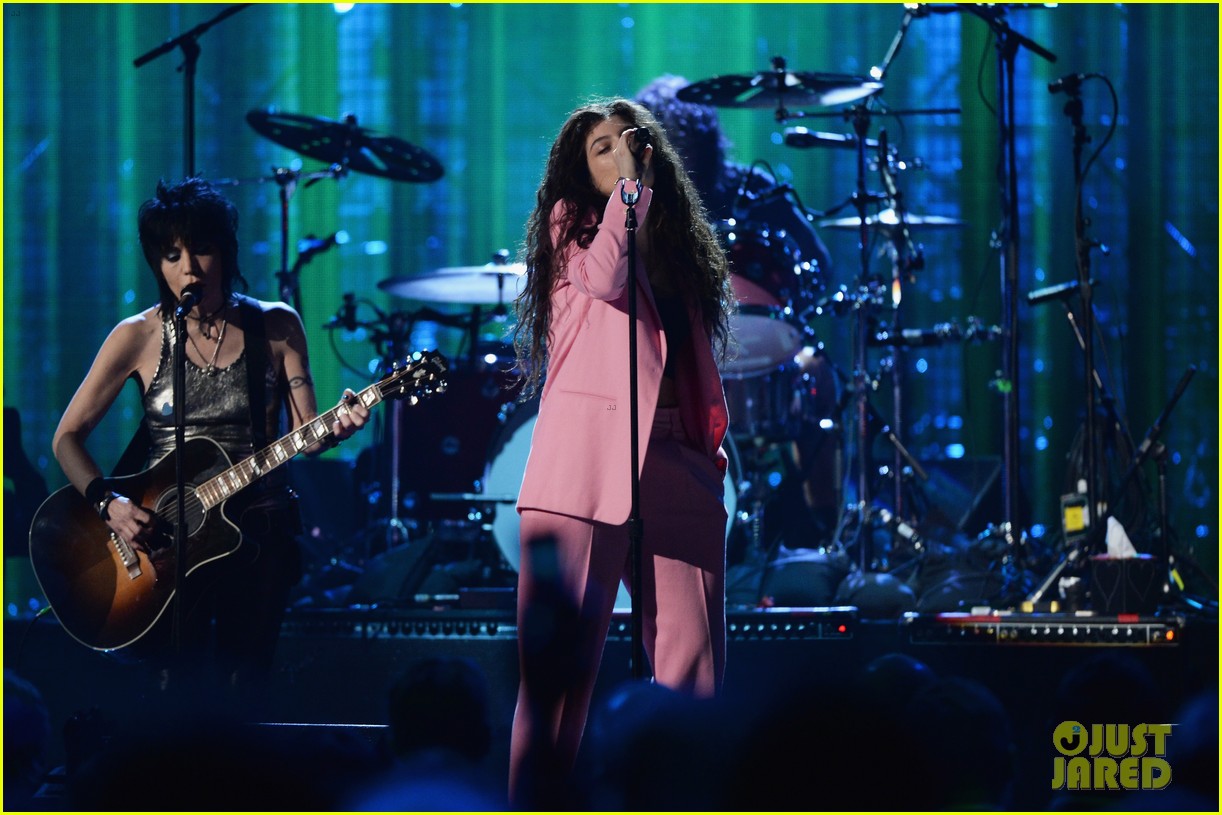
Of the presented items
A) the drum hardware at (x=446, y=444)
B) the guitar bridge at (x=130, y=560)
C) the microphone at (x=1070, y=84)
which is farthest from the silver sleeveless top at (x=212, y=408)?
the microphone at (x=1070, y=84)

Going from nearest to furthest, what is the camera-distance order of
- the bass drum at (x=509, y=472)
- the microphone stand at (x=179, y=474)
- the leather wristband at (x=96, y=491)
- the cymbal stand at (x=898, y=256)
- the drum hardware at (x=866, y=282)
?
the microphone stand at (x=179, y=474) → the leather wristband at (x=96, y=491) → the bass drum at (x=509, y=472) → the drum hardware at (x=866, y=282) → the cymbal stand at (x=898, y=256)

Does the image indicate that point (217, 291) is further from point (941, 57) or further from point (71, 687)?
point (941, 57)

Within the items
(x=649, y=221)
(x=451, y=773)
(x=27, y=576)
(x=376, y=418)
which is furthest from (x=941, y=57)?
(x=451, y=773)

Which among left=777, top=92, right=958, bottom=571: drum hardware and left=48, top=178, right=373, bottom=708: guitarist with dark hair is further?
left=777, top=92, right=958, bottom=571: drum hardware

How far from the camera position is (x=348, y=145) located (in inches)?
281

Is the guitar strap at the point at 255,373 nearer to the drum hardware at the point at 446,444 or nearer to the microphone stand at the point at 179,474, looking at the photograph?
the microphone stand at the point at 179,474

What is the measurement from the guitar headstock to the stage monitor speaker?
4.07 meters

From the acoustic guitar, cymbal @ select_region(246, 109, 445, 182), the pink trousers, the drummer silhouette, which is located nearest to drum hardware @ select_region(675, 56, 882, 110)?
the drummer silhouette

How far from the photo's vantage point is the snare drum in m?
6.35

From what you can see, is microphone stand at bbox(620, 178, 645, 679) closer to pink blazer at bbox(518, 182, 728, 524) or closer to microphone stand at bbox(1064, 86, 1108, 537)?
pink blazer at bbox(518, 182, 728, 524)

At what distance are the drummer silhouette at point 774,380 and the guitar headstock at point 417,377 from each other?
2388 mm

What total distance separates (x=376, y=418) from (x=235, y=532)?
4.31 metres

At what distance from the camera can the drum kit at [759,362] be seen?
6.45 m

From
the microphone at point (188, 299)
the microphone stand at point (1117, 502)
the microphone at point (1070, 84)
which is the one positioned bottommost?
the microphone stand at point (1117, 502)
